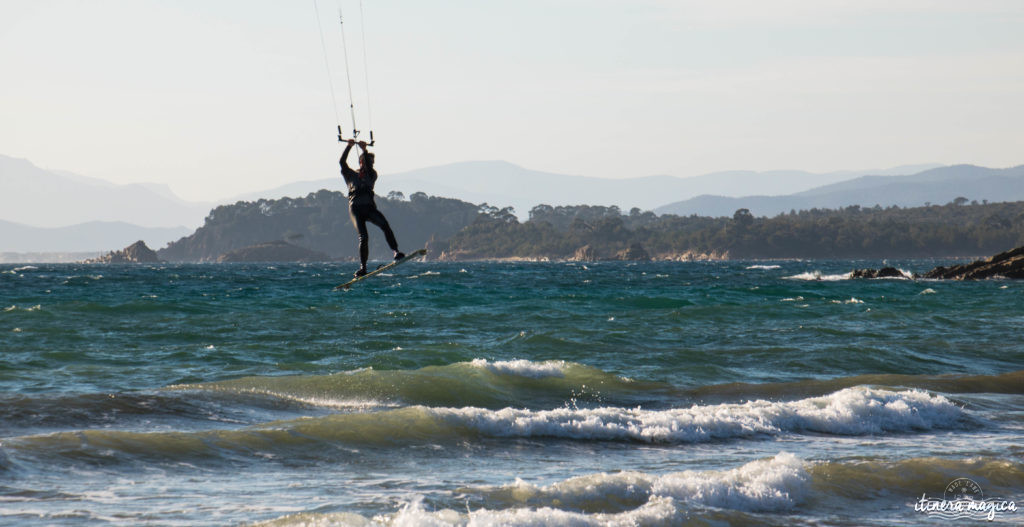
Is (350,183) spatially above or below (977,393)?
above

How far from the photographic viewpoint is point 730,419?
14.0 meters

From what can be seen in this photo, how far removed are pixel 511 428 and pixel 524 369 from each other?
5.32 metres

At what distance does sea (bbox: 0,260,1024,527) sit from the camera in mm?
9367

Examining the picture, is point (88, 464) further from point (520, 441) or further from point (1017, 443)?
point (1017, 443)

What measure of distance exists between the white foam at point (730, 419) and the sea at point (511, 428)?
0.04 meters

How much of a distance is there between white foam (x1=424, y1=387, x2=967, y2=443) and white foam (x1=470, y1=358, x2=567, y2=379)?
380 centimetres

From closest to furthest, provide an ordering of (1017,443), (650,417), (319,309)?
(1017,443), (650,417), (319,309)

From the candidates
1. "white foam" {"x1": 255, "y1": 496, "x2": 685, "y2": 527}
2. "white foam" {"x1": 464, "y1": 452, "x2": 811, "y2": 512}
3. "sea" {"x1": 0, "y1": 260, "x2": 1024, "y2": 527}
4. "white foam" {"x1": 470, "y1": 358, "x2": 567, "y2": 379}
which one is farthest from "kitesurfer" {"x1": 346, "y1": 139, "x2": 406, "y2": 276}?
"white foam" {"x1": 255, "y1": 496, "x2": 685, "y2": 527}

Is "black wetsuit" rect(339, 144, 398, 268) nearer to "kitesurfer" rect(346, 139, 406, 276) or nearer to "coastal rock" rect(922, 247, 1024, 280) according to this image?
"kitesurfer" rect(346, 139, 406, 276)

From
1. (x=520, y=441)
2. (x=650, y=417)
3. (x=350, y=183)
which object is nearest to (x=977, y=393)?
(x=650, y=417)

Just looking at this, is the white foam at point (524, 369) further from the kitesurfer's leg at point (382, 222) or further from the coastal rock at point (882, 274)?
the coastal rock at point (882, 274)

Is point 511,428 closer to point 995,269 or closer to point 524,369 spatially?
point 524,369

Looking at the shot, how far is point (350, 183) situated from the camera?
16.1m

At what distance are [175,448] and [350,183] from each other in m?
6.10
